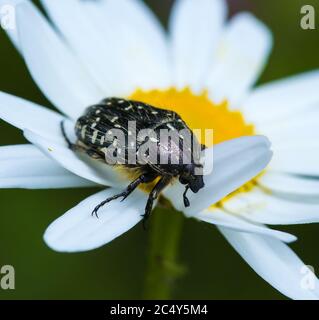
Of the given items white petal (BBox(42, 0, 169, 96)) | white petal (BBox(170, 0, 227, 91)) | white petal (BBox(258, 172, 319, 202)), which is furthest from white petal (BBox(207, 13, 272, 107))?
white petal (BBox(258, 172, 319, 202))

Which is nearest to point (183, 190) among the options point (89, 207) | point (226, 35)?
point (89, 207)

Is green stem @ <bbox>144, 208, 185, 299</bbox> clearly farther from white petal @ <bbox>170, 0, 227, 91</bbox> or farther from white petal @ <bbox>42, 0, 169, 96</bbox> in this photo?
white petal @ <bbox>170, 0, 227, 91</bbox>

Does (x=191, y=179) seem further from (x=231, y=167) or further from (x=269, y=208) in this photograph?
(x=269, y=208)

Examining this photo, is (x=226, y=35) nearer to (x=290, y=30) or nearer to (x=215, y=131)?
(x=290, y=30)

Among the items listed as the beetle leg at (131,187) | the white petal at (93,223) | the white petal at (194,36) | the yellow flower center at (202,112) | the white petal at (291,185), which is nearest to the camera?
the white petal at (93,223)

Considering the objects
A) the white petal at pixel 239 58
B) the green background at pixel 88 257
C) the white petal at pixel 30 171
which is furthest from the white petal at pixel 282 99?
the white petal at pixel 30 171

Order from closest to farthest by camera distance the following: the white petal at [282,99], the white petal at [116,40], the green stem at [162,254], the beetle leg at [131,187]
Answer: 1. the beetle leg at [131,187]
2. the green stem at [162,254]
3. the white petal at [116,40]
4. the white petal at [282,99]

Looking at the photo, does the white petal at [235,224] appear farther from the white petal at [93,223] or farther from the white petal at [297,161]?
the white petal at [297,161]

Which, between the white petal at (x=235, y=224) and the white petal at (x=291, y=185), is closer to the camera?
the white petal at (x=235, y=224)
